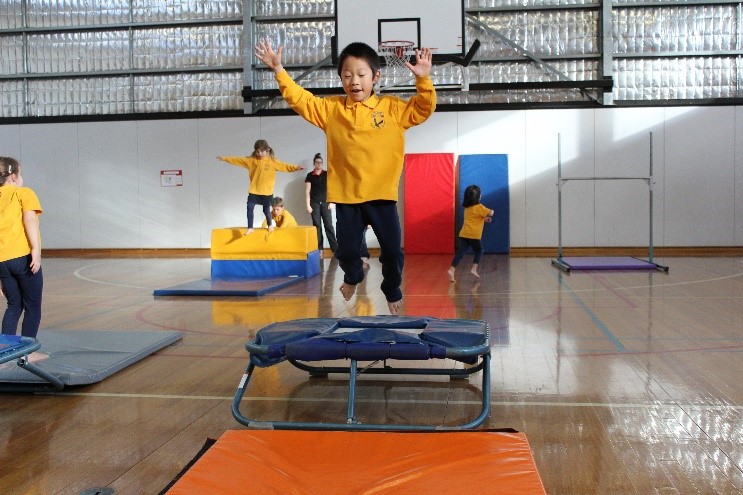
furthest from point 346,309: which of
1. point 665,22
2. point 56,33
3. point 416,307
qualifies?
point 56,33

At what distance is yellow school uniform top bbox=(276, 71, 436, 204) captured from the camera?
12.7 feet

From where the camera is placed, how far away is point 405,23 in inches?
382

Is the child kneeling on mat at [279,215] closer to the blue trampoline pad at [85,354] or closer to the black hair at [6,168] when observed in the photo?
the blue trampoline pad at [85,354]

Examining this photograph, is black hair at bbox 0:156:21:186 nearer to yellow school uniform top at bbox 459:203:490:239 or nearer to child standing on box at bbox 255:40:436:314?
child standing on box at bbox 255:40:436:314

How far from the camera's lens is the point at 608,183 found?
12.3 meters

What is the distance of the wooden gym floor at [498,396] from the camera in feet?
8.57

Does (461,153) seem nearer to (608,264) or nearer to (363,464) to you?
(608,264)

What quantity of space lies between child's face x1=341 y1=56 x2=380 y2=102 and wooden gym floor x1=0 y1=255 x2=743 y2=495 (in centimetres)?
156

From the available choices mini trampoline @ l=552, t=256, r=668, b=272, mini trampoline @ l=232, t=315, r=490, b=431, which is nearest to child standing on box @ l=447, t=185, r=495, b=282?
mini trampoline @ l=552, t=256, r=668, b=272

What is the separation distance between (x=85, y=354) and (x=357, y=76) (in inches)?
89.4

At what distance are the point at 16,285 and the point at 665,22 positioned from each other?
11.3 m

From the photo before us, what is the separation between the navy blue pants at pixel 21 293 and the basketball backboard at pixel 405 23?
6.29m

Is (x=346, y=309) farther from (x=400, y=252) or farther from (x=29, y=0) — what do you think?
(x=29, y=0)

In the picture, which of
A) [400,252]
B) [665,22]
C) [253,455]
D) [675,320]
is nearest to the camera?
[253,455]
